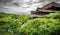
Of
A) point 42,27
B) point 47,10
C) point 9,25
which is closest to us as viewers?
point 42,27

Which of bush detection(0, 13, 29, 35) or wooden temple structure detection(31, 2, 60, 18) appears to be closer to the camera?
bush detection(0, 13, 29, 35)

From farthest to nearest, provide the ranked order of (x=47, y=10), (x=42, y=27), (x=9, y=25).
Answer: (x=47, y=10) → (x=9, y=25) → (x=42, y=27)

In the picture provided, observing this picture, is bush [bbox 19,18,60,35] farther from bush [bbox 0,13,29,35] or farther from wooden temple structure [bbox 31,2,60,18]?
wooden temple structure [bbox 31,2,60,18]

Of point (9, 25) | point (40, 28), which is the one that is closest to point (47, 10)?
point (9, 25)

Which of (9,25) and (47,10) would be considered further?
(47,10)

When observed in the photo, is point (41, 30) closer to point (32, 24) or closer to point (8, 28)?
point (32, 24)

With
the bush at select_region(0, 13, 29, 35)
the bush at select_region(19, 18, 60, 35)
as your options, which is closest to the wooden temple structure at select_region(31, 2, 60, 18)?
the bush at select_region(0, 13, 29, 35)

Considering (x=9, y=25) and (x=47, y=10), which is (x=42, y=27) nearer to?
(x=9, y=25)

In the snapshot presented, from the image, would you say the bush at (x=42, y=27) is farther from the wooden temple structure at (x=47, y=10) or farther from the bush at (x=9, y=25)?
the wooden temple structure at (x=47, y=10)

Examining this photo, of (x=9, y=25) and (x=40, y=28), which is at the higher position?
(x=40, y=28)

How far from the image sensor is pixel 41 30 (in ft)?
11.5

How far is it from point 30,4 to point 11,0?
91cm

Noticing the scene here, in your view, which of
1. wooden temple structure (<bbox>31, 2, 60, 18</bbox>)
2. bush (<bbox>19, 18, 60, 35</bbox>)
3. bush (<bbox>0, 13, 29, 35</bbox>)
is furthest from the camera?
wooden temple structure (<bbox>31, 2, 60, 18</bbox>)

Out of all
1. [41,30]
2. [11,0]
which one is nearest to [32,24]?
[41,30]
